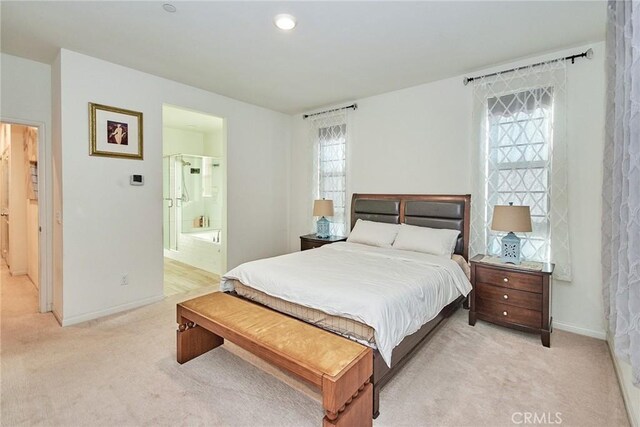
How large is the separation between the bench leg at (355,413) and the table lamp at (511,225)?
1936 millimetres

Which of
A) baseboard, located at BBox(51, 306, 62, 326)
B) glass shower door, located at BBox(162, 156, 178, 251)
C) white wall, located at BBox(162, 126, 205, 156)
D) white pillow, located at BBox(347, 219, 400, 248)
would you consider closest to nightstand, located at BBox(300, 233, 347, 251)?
white pillow, located at BBox(347, 219, 400, 248)

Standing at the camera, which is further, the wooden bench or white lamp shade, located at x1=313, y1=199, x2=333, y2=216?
white lamp shade, located at x1=313, y1=199, x2=333, y2=216

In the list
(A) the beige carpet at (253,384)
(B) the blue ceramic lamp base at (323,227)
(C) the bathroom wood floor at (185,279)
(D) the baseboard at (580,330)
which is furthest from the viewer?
(B) the blue ceramic lamp base at (323,227)

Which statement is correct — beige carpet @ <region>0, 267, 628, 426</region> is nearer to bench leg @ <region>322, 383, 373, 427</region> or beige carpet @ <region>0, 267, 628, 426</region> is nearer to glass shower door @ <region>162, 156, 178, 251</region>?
bench leg @ <region>322, 383, 373, 427</region>

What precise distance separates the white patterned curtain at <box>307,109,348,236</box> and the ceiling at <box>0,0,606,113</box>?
41.0 inches

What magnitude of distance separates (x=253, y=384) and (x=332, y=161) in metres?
3.30

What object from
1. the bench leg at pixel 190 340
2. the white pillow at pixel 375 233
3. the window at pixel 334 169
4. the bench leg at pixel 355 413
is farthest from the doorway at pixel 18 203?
the bench leg at pixel 355 413

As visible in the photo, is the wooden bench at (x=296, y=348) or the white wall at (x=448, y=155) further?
the white wall at (x=448, y=155)

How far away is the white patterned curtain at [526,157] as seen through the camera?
2.83 meters

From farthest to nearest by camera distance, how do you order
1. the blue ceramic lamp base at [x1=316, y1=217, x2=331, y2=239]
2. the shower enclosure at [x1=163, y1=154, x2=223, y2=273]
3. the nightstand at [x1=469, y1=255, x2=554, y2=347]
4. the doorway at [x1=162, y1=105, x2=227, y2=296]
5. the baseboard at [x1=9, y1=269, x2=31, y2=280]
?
the shower enclosure at [x1=163, y1=154, x2=223, y2=273], the doorway at [x1=162, y1=105, x2=227, y2=296], the baseboard at [x1=9, y1=269, x2=31, y2=280], the blue ceramic lamp base at [x1=316, y1=217, x2=331, y2=239], the nightstand at [x1=469, y1=255, x2=554, y2=347]

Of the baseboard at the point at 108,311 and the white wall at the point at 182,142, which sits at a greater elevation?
the white wall at the point at 182,142

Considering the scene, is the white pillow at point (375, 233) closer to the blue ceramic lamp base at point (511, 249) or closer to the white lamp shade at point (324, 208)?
the white lamp shade at point (324, 208)

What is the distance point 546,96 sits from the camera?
2.89 m

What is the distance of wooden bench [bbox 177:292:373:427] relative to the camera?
1475 mm
